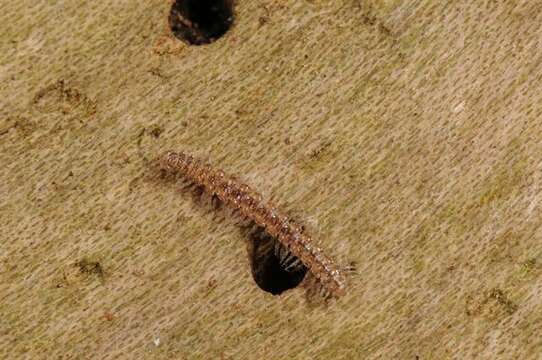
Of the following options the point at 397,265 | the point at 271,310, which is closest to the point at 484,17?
the point at 397,265

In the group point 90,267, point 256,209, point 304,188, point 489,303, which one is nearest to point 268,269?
point 256,209

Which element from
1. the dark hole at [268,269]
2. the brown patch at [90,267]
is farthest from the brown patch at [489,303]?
the brown patch at [90,267]

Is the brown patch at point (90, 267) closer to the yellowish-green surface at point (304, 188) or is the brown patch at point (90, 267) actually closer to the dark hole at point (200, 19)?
the yellowish-green surface at point (304, 188)

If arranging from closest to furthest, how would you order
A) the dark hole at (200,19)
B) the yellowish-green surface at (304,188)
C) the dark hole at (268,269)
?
the yellowish-green surface at (304,188), the dark hole at (268,269), the dark hole at (200,19)

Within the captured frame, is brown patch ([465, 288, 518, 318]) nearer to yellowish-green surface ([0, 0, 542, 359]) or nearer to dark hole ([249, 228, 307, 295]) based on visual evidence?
yellowish-green surface ([0, 0, 542, 359])

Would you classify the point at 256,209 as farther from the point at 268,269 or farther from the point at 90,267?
the point at 90,267

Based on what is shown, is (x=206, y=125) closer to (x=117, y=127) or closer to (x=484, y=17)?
(x=117, y=127)
